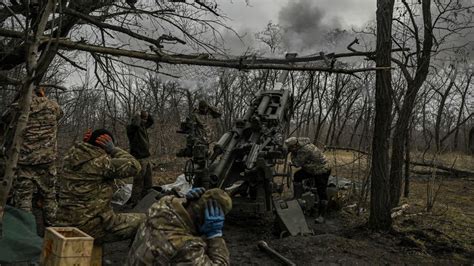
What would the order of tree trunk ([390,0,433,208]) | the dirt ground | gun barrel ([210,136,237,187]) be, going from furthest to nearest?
tree trunk ([390,0,433,208]) → gun barrel ([210,136,237,187]) → the dirt ground

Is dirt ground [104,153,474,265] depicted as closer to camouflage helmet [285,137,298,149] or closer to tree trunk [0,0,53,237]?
camouflage helmet [285,137,298,149]

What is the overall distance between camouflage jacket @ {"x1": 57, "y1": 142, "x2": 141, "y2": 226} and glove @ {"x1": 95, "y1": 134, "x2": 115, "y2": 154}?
49mm

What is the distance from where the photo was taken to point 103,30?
6.80 meters

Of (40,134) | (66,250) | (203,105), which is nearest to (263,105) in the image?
(203,105)

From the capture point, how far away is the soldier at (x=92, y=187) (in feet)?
15.0

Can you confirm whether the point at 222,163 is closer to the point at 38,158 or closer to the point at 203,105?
the point at 203,105

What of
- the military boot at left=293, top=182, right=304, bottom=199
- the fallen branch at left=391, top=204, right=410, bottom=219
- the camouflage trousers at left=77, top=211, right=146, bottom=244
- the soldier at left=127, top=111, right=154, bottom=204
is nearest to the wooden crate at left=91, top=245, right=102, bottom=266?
the camouflage trousers at left=77, top=211, right=146, bottom=244

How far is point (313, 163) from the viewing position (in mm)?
8797

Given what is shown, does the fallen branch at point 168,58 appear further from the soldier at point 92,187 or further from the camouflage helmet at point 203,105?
the camouflage helmet at point 203,105

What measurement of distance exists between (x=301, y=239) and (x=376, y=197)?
137 centimetres

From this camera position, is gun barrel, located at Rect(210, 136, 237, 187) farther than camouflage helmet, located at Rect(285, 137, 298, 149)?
No

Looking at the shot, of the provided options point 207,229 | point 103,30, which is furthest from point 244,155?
point 207,229

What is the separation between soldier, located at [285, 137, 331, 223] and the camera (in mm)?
8797

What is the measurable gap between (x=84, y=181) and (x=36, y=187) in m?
1.83
